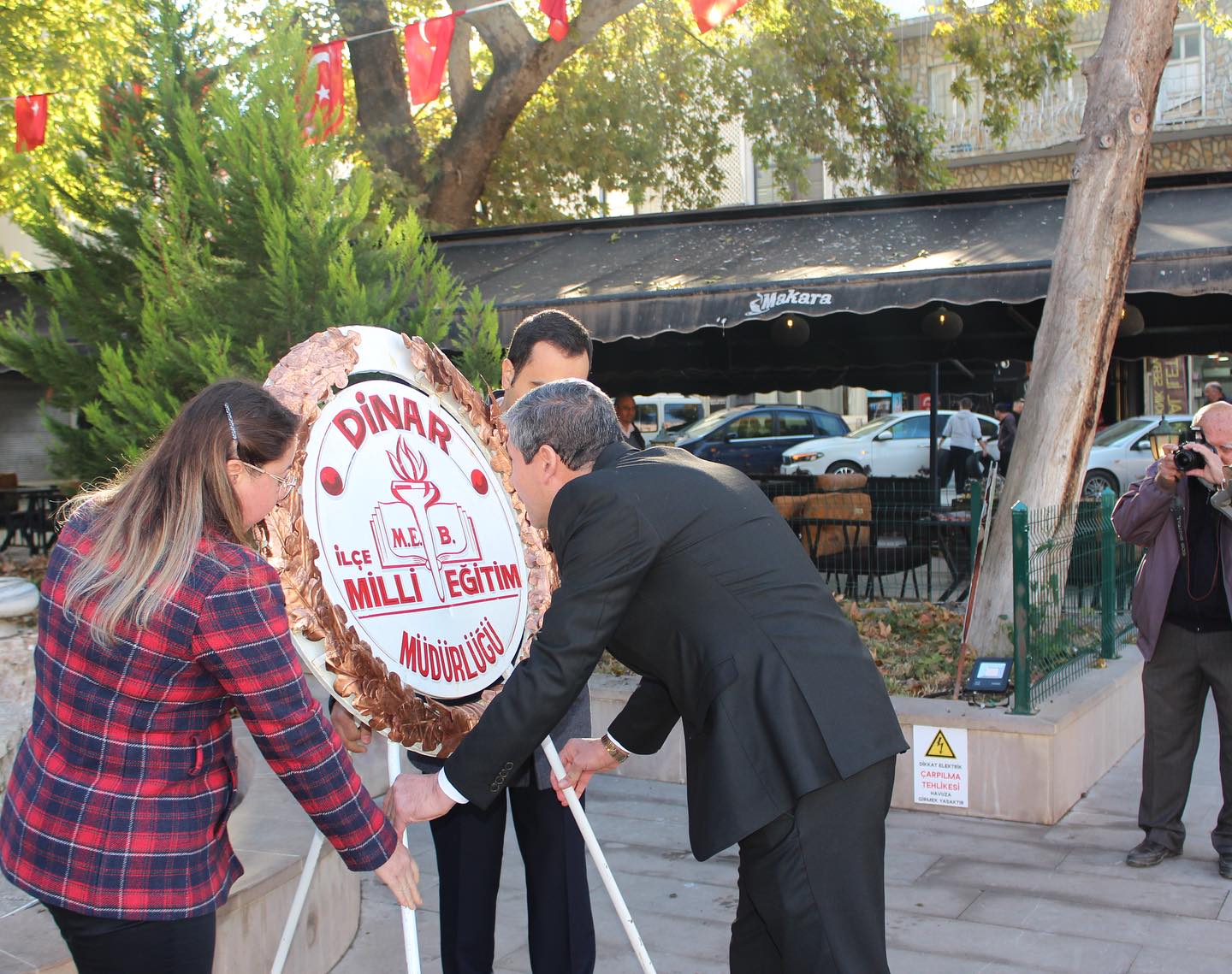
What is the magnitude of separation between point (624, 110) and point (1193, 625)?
1458 cm

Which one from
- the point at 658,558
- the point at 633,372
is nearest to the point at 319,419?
the point at 658,558

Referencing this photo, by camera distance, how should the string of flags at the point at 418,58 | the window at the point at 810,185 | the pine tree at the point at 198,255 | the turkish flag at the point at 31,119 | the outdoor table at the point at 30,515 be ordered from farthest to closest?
the window at the point at 810,185
the outdoor table at the point at 30,515
the turkish flag at the point at 31,119
the string of flags at the point at 418,58
the pine tree at the point at 198,255

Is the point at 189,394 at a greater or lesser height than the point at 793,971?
greater

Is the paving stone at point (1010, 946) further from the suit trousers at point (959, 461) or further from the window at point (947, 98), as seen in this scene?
the window at point (947, 98)

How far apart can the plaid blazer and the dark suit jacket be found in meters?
0.54

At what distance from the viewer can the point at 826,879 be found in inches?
98.0

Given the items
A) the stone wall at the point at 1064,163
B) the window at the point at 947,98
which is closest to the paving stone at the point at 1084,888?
the stone wall at the point at 1064,163

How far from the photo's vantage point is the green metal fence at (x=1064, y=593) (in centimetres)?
594

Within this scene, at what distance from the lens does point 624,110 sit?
18125 mm

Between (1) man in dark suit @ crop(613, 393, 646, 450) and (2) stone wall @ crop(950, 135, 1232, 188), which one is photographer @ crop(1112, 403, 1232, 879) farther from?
(2) stone wall @ crop(950, 135, 1232, 188)

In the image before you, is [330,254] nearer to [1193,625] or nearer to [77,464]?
[77,464]

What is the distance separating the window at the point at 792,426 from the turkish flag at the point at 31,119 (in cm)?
1513

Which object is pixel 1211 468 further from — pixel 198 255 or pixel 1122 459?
pixel 1122 459

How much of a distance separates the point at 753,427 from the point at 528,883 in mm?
20955
